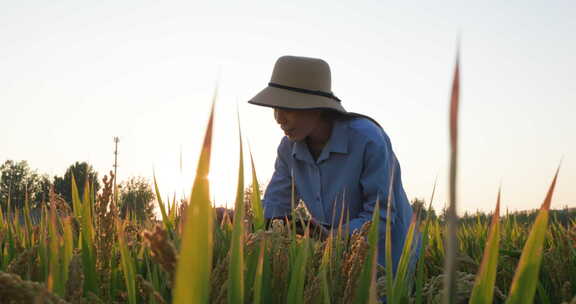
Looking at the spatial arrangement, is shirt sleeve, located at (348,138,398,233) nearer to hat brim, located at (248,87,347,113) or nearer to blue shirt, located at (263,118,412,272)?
blue shirt, located at (263,118,412,272)

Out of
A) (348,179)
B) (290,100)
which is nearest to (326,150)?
(348,179)

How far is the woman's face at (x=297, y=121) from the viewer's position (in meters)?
3.61

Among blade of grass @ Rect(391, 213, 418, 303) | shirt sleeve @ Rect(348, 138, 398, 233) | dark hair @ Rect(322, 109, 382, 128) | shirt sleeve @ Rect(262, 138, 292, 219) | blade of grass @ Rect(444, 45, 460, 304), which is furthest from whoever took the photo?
shirt sleeve @ Rect(262, 138, 292, 219)

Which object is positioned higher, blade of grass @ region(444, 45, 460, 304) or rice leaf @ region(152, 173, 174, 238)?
blade of grass @ region(444, 45, 460, 304)

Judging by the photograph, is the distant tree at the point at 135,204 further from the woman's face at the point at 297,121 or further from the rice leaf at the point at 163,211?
the woman's face at the point at 297,121

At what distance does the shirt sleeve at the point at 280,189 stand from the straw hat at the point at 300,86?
0.58 meters

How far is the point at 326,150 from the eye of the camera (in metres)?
3.72

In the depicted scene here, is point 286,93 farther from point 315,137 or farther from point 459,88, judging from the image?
point 459,88

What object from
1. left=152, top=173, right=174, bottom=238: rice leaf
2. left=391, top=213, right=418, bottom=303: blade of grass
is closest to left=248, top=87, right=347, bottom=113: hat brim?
left=152, top=173, right=174, bottom=238: rice leaf

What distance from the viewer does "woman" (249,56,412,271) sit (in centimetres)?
340

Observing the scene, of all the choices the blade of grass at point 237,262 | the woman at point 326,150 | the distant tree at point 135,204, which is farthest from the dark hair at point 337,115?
the blade of grass at point 237,262

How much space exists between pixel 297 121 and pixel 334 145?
296mm

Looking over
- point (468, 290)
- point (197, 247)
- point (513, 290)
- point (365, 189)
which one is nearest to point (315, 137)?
point (365, 189)

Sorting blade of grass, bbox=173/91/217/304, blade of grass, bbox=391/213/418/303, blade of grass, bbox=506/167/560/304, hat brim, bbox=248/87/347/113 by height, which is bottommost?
blade of grass, bbox=391/213/418/303
